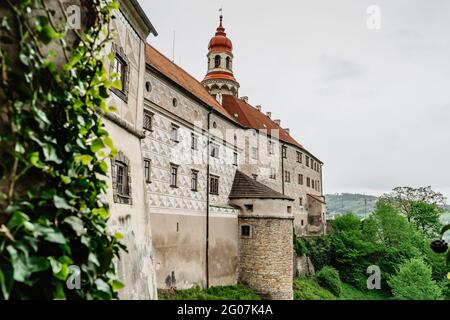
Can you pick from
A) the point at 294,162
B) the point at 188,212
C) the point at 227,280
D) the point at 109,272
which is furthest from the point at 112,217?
the point at 294,162

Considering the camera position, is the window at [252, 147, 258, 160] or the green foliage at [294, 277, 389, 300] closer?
the green foliage at [294, 277, 389, 300]

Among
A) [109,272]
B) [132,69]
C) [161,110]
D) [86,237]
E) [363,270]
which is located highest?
[161,110]

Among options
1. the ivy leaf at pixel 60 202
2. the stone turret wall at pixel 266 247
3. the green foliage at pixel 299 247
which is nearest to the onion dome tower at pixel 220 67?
the stone turret wall at pixel 266 247

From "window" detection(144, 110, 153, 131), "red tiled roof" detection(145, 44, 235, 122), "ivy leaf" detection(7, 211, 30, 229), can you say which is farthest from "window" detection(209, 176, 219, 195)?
"ivy leaf" detection(7, 211, 30, 229)

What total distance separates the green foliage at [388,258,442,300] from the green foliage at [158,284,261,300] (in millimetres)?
15002

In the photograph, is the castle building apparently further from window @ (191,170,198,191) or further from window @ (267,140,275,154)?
window @ (267,140,275,154)

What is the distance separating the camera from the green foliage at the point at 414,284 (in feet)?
87.6

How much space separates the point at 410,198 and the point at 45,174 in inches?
1988

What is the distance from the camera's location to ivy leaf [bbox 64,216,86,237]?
253 centimetres

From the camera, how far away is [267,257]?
1889 cm

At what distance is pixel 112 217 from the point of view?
5105mm

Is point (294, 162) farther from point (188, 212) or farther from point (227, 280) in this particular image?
point (188, 212)

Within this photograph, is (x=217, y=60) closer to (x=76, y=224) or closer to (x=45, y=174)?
(x=45, y=174)
